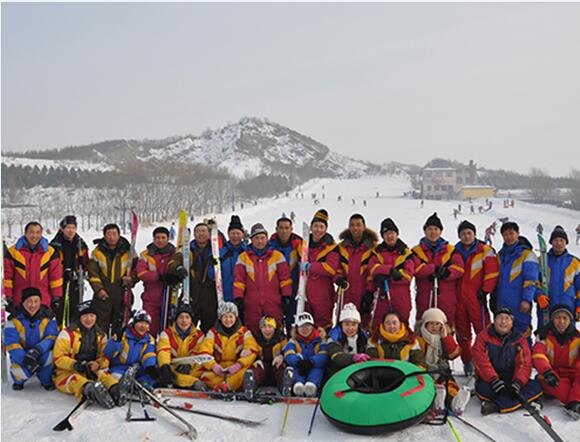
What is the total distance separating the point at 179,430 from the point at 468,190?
3977 inches

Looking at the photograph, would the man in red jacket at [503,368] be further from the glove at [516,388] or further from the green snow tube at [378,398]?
the green snow tube at [378,398]

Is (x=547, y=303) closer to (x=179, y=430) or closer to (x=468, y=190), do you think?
(x=179, y=430)

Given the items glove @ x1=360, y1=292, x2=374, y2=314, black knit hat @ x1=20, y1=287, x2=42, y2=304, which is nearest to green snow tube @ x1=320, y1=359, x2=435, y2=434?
glove @ x1=360, y1=292, x2=374, y2=314

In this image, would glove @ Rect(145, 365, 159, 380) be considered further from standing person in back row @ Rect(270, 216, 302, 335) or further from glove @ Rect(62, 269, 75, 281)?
glove @ Rect(62, 269, 75, 281)

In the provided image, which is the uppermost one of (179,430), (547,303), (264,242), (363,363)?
(264,242)

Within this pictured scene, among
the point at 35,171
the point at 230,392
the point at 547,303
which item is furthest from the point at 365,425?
the point at 35,171

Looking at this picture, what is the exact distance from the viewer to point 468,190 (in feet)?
325

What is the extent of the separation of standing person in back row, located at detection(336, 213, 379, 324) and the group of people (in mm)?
12

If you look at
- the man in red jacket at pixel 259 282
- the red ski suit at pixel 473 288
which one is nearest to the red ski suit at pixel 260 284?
the man in red jacket at pixel 259 282

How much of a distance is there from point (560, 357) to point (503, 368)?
0.52 metres

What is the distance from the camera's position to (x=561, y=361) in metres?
4.68

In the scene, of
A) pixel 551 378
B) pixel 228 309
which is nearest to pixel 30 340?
pixel 228 309

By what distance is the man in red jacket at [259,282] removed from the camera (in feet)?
18.5

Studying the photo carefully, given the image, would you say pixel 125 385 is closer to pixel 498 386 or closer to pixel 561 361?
pixel 498 386
